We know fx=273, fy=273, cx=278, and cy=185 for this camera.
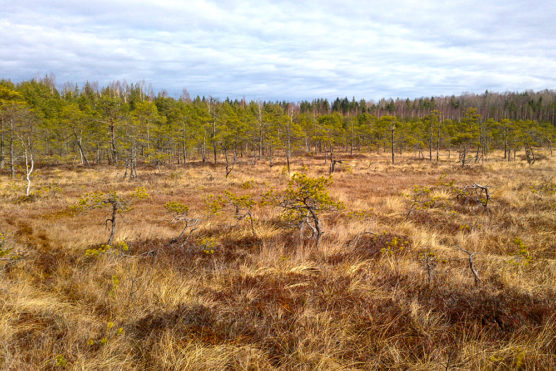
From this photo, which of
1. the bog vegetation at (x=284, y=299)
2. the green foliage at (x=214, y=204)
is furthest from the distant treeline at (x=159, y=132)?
the bog vegetation at (x=284, y=299)

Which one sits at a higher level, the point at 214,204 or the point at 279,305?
the point at 214,204

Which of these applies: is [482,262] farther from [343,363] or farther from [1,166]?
[1,166]

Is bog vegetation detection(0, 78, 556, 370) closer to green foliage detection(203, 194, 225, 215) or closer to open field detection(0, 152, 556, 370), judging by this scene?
open field detection(0, 152, 556, 370)

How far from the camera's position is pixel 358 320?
3203 mm

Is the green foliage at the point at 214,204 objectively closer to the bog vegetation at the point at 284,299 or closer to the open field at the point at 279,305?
the bog vegetation at the point at 284,299

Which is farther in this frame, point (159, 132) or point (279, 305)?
point (159, 132)

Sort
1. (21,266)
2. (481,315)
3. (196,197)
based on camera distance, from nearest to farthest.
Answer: (481,315), (21,266), (196,197)

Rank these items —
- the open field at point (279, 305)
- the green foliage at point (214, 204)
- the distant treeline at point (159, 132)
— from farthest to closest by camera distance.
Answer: the distant treeline at point (159, 132) < the green foliage at point (214, 204) < the open field at point (279, 305)

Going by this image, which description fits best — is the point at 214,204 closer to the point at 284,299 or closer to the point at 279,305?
the point at 284,299

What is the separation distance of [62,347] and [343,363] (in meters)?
2.68

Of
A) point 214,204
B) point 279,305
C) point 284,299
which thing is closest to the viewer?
point 279,305

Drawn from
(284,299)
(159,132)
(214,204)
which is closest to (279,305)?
(284,299)

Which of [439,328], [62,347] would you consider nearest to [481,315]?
[439,328]

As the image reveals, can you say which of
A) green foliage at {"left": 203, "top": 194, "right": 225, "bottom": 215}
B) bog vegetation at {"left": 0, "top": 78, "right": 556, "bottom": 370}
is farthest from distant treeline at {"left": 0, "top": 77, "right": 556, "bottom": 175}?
bog vegetation at {"left": 0, "top": 78, "right": 556, "bottom": 370}
